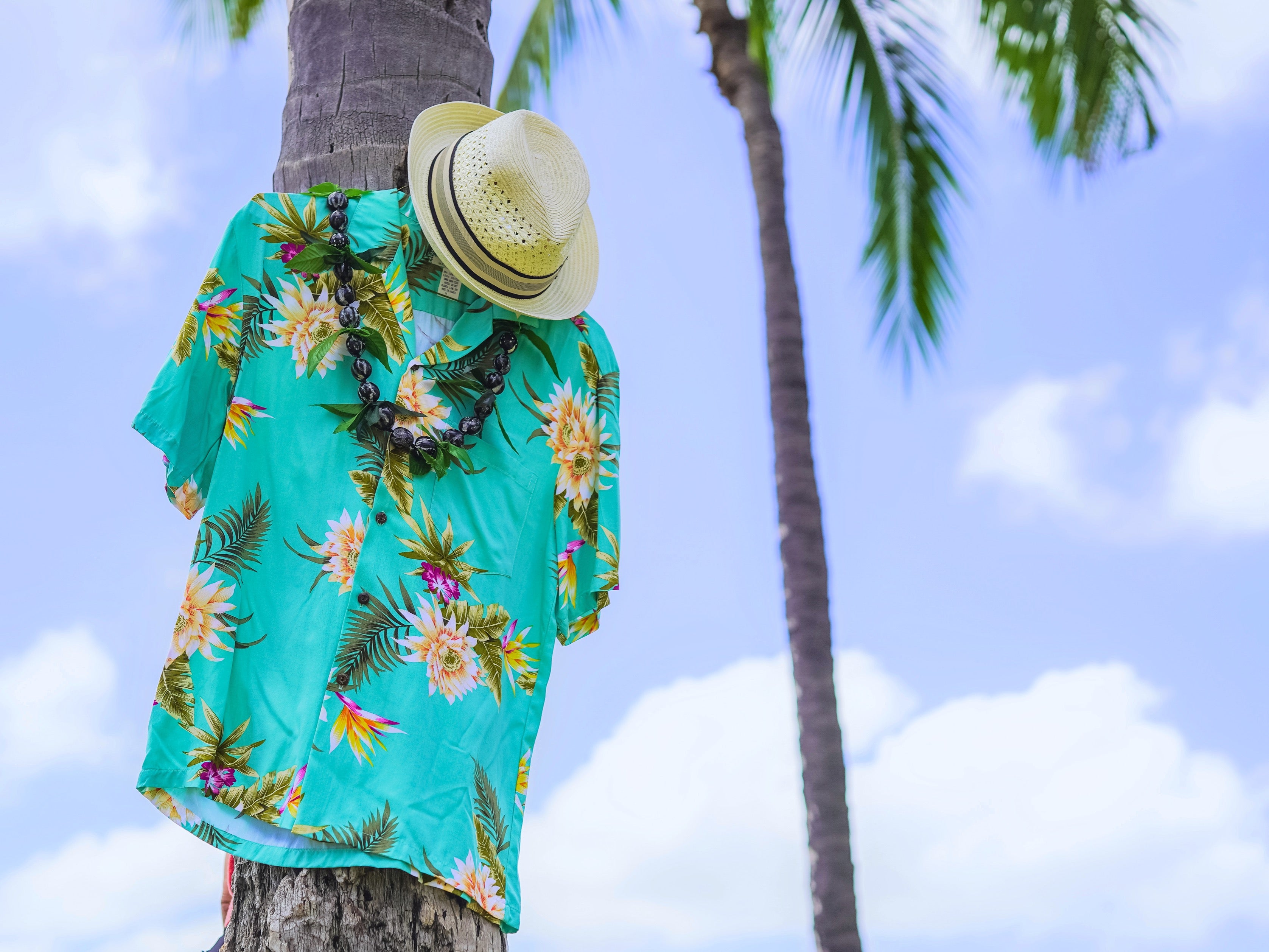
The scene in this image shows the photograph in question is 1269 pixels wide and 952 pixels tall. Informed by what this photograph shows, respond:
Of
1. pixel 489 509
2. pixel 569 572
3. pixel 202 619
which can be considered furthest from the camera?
pixel 569 572

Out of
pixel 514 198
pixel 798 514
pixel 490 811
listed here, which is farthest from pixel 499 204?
pixel 798 514

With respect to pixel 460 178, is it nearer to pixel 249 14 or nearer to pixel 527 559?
pixel 527 559

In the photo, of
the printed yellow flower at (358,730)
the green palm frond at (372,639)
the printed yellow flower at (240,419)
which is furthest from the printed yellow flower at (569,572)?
the printed yellow flower at (240,419)

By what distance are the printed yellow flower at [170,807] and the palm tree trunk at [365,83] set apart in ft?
3.90

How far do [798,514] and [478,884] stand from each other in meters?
4.29

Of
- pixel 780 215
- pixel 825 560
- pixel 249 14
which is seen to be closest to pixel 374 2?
pixel 825 560

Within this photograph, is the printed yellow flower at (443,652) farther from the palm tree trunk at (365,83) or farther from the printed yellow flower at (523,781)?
the palm tree trunk at (365,83)

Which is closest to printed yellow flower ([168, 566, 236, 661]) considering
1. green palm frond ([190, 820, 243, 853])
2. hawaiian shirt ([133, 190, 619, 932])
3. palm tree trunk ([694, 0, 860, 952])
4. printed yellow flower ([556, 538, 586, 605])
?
hawaiian shirt ([133, 190, 619, 932])

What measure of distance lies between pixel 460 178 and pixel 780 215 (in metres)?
4.88

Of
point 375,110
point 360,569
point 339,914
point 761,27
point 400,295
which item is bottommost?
point 339,914

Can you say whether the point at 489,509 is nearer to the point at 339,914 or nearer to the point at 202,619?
the point at 202,619

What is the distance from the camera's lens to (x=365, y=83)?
247cm

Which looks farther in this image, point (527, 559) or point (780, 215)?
point (780, 215)

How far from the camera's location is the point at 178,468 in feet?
7.00
